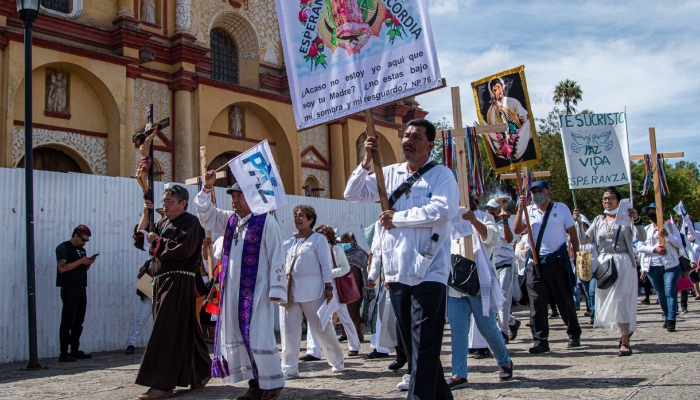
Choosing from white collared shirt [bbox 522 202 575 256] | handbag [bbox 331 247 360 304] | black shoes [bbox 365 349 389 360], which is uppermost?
white collared shirt [bbox 522 202 575 256]

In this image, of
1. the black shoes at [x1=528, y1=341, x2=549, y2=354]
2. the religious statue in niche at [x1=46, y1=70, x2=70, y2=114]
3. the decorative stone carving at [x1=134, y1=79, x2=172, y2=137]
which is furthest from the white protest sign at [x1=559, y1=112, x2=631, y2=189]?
the religious statue in niche at [x1=46, y1=70, x2=70, y2=114]

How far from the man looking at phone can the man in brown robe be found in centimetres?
398

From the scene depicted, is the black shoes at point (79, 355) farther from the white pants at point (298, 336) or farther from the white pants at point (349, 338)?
the white pants at point (298, 336)

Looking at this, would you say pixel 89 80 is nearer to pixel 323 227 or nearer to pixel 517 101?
pixel 323 227

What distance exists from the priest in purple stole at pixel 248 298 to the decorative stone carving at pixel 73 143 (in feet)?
37.0

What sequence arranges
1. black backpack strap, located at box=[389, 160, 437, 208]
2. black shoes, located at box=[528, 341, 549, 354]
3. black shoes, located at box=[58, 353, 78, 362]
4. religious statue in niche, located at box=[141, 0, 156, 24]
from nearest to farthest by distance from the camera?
black backpack strap, located at box=[389, 160, 437, 208] < black shoes, located at box=[528, 341, 549, 354] < black shoes, located at box=[58, 353, 78, 362] < religious statue in niche, located at box=[141, 0, 156, 24]

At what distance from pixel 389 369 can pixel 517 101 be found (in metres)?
3.91

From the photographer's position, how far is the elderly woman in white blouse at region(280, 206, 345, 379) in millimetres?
7676

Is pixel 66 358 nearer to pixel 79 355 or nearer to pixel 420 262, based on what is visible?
pixel 79 355

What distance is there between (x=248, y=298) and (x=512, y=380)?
266 centimetres

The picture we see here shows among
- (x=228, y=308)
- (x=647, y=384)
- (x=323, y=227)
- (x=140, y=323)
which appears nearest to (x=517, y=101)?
(x=323, y=227)

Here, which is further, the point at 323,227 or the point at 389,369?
the point at 323,227

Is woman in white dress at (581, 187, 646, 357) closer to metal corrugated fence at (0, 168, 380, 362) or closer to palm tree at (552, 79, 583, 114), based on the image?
metal corrugated fence at (0, 168, 380, 362)

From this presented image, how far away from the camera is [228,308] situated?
254 inches
